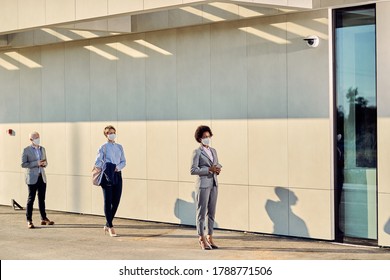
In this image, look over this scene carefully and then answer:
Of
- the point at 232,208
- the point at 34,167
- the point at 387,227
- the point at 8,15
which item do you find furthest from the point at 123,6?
the point at 387,227

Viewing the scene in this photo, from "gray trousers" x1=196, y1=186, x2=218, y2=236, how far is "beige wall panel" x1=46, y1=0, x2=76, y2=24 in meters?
3.99

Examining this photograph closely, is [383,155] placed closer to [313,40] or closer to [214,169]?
[313,40]

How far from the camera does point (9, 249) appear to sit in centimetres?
1393

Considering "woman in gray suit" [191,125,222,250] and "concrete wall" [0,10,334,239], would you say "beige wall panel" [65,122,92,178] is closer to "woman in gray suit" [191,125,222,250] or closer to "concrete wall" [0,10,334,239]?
"concrete wall" [0,10,334,239]

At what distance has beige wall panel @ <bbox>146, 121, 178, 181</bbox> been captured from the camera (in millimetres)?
16359

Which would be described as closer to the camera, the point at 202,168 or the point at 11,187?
the point at 202,168

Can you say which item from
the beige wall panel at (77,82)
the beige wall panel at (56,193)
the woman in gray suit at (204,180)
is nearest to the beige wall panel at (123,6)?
the woman in gray suit at (204,180)

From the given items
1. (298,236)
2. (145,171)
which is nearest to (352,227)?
(298,236)

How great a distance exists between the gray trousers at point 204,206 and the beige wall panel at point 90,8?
346cm

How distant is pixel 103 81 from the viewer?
17750mm

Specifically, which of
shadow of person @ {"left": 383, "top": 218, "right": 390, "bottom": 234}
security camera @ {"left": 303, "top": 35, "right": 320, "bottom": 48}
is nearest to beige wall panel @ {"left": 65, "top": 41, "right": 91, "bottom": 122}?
security camera @ {"left": 303, "top": 35, "right": 320, "bottom": 48}

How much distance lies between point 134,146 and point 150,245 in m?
3.46

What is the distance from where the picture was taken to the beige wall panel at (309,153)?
13828 mm
